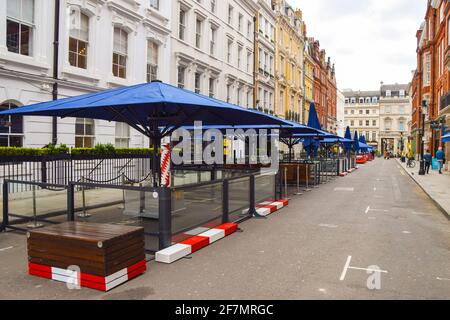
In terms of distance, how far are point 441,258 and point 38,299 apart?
614 cm

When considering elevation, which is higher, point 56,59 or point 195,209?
point 56,59

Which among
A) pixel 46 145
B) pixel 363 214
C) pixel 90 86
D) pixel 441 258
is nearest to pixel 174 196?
pixel 441 258

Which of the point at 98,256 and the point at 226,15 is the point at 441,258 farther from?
the point at 226,15

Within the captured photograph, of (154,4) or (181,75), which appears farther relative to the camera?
(181,75)

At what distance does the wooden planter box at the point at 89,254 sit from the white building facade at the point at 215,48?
1847 cm

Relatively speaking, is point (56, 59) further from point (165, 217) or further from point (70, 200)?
point (165, 217)

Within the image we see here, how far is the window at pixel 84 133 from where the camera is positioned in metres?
16.3

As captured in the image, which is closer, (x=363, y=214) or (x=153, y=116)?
(x=153, y=116)

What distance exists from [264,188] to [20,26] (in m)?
10.4

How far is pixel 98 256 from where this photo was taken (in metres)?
4.84

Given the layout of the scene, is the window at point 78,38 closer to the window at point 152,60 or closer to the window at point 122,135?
the window at point 122,135

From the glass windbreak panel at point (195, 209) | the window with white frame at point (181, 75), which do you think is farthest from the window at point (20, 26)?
the window with white frame at point (181, 75)

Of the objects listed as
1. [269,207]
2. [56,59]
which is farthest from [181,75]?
[269,207]

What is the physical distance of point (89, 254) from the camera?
4.89 meters
